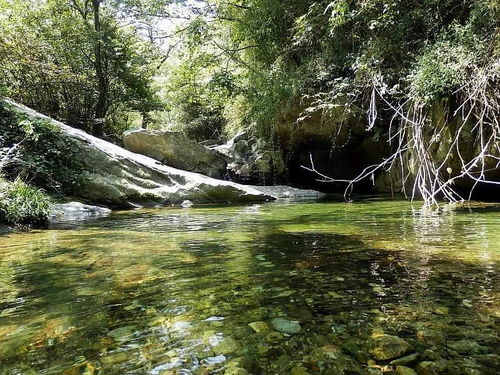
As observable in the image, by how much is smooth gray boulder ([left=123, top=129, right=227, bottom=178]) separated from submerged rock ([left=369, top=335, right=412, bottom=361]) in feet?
38.9

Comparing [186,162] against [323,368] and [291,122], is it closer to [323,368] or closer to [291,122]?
[291,122]

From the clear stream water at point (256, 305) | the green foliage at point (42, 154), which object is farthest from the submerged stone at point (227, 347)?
the green foliage at point (42, 154)

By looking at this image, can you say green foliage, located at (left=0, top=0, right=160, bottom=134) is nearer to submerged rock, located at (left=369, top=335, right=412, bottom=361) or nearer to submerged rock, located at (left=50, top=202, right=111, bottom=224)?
submerged rock, located at (left=50, top=202, right=111, bottom=224)

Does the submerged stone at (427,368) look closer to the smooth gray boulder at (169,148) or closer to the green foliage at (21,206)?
the green foliage at (21,206)

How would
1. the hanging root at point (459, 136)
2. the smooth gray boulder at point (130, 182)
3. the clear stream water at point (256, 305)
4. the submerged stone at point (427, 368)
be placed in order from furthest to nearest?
the smooth gray boulder at point (130, 182) < the hanging root at point (459, 136) < the clear stream water at point (256, 305) < the submerged stone at point (427, 368)

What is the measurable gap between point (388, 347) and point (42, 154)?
8983 millimetres

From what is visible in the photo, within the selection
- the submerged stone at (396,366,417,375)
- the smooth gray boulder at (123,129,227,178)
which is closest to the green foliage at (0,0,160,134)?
the smooth gray boulder at (123,129,227,178)

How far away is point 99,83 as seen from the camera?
15.2 metres

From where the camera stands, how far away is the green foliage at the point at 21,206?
5887 millimetres

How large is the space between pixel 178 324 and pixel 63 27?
49.0 feet

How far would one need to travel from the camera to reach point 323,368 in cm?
145

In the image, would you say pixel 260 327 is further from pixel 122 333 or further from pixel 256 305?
pixel 122 333

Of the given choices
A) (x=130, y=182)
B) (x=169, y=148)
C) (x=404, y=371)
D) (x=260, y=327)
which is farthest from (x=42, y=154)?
(x=404, y=371)

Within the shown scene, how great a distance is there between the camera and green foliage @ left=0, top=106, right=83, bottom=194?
8.04 meters
